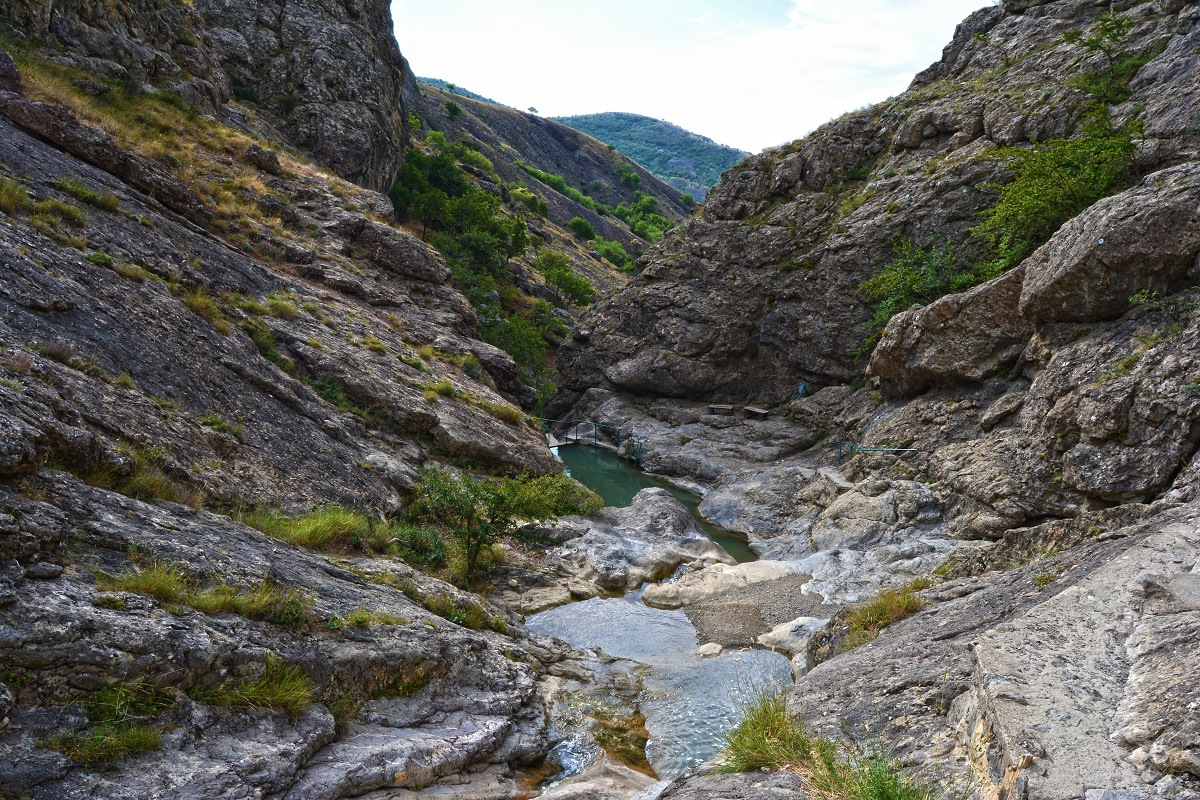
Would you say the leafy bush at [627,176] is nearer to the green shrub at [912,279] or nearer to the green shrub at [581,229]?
the green shrub at [581,229]

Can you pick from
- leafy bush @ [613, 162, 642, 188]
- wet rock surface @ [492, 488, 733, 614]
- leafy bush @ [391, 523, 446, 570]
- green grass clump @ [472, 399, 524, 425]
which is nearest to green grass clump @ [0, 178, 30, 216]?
leafy bush @ [391, 523, 446, 570]

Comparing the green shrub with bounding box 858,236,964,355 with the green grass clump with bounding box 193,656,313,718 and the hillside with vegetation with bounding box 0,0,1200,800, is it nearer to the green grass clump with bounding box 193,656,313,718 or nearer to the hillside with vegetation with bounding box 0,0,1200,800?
the hillside with vegetation with bounding box 0,0,1200,800

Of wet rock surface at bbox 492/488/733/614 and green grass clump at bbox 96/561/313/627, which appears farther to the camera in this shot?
wet rock surface at bbox 492/488/733/614

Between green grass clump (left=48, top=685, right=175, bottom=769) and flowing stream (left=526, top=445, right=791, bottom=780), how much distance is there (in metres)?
5.79

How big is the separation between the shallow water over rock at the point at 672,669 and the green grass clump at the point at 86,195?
15.6m

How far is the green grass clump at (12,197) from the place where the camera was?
13.8 metres

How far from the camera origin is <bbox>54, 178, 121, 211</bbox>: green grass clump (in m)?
16.5

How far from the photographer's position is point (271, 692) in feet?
24.3

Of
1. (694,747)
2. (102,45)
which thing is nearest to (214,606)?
(694,747)

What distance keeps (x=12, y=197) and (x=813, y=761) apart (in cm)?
1826

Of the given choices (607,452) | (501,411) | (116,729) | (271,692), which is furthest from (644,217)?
(116,729)

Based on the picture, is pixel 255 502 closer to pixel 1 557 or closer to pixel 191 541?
pixel 191 541

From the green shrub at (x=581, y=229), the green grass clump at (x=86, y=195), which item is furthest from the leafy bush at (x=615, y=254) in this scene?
the green grass clump at (x=86, y=195)

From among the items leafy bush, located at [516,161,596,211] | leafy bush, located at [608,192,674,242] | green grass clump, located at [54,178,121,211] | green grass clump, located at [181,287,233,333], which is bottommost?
green grass clump, located at [181,287,233,333]
